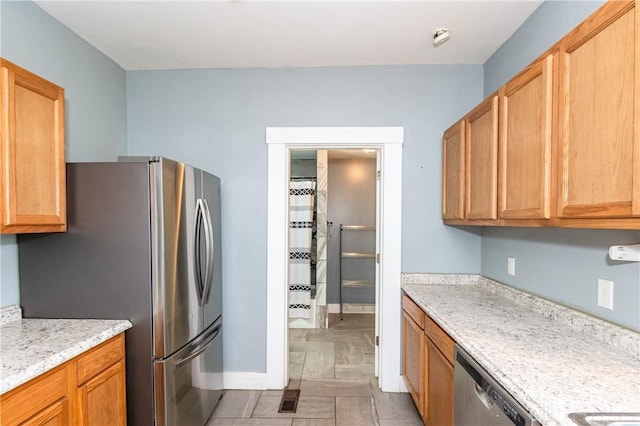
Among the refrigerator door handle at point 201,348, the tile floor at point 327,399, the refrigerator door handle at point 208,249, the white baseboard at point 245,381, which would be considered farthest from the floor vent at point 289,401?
the refrigerator door handle at point 208,249

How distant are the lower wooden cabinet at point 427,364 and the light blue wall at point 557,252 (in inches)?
25.9

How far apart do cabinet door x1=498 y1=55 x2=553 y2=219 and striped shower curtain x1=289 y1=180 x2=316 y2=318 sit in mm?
2678

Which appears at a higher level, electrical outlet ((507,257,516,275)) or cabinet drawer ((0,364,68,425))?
electrical outlet ((507,257,516,275))

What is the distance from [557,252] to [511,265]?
0.48 meters

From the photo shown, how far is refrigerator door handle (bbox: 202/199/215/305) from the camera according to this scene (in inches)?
85.0

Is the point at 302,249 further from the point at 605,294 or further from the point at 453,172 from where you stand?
the point at 605,294

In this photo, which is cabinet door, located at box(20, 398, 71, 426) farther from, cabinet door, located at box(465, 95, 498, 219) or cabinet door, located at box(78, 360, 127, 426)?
cabinet door, located at box(465, 95, 498, 219)

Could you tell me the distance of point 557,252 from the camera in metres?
1.70

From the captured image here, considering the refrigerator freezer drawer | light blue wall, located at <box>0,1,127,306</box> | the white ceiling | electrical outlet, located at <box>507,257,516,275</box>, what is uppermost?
the white ceiling


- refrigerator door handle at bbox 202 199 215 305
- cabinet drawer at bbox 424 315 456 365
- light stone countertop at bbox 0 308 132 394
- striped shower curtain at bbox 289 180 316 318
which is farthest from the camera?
striped shower curtain at bbox 289 180 316 318

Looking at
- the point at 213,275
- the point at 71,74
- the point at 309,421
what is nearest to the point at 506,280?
the point at 309,421

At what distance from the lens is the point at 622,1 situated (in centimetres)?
97

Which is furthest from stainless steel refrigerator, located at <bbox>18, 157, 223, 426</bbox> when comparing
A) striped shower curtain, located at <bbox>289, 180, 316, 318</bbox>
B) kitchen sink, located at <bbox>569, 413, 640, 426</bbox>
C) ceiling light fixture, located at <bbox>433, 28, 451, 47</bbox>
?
striped shower curtain, located at <bbox>289, 180, 316, 318</bbox>

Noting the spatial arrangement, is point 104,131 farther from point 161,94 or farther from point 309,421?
point 309,421
